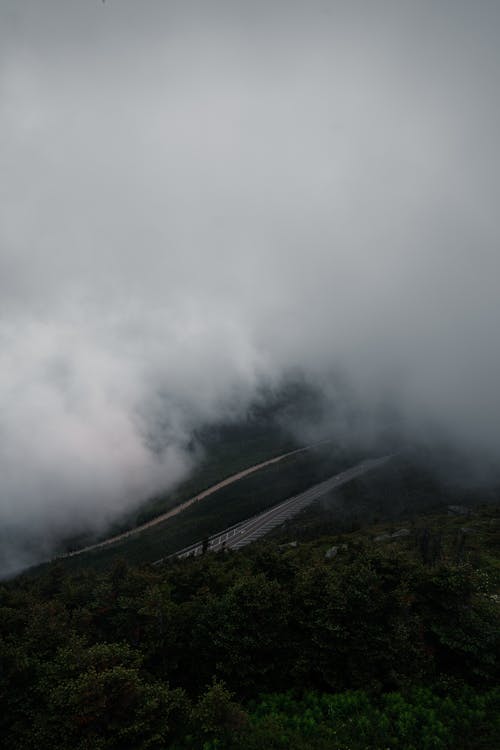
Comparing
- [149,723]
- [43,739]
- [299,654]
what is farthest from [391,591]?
[43,739]

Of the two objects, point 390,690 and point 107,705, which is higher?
point 107,705

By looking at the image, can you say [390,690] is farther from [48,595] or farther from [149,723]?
[48,595]

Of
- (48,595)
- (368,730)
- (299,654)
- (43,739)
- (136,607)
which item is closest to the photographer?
(43,739)

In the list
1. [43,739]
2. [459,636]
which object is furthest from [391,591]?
[43,739]

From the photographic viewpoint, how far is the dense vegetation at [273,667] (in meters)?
29.8

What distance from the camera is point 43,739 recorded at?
95.2 feet

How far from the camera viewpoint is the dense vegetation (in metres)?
29.8

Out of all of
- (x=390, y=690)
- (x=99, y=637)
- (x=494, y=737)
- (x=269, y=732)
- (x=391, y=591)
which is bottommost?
(x=494, y=737)

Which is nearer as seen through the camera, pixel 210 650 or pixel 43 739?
pixel 43 739

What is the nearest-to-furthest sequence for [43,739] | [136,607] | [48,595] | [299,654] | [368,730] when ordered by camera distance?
[43,739], [368,730], [299,654], [136,607], [48,595]

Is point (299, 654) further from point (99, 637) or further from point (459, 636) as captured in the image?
point (99, 637)

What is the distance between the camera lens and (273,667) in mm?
39812

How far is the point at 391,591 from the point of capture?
40500mm

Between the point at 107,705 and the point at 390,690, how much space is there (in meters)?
25.7
